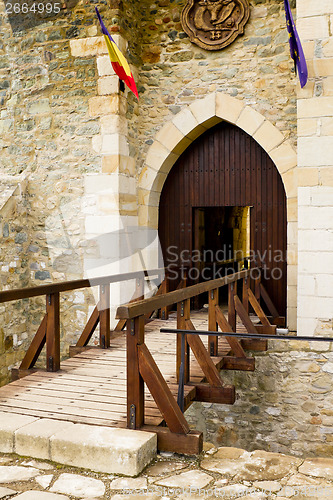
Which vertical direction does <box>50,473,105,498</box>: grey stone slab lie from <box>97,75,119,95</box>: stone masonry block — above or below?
below

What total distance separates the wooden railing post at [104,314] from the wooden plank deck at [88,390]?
100mm

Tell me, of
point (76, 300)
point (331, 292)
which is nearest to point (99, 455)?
point (331, 292)

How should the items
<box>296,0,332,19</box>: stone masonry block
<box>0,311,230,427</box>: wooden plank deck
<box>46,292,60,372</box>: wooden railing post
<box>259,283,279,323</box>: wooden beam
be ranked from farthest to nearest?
<box>259,283,279,323</box>: wooden beam, <box>296,0,332,19</box>: stone masonry block, <box>46,292,60,372</box>: wooden railing post, <box>0,311,230,427</box>: wooden plank deck

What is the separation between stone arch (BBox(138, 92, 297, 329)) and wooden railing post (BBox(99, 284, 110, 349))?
5.49 feet

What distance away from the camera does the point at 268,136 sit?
5.51m

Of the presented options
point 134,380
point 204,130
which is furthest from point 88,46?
point 134,380

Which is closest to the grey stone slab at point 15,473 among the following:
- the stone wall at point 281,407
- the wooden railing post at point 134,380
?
the wooden railing post at point 134,380

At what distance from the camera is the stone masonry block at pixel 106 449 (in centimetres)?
251

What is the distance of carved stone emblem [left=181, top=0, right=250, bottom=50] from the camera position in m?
5.58

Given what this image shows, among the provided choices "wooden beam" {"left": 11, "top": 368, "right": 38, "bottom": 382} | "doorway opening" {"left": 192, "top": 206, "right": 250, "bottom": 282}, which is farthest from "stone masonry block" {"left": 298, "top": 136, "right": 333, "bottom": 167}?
"wooden beam" {"left": 11, "top": 368, "right": 38, "bottom": 382}

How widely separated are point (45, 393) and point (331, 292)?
9.02ft

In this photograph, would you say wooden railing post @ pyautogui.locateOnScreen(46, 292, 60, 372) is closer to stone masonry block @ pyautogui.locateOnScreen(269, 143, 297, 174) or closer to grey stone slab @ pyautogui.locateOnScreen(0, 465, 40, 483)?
grey stone slab @ pyautogui.locateOnScreen(0, 465, 40, 483)

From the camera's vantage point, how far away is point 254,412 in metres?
5.32

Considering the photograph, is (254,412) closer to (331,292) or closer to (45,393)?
(331,292)
